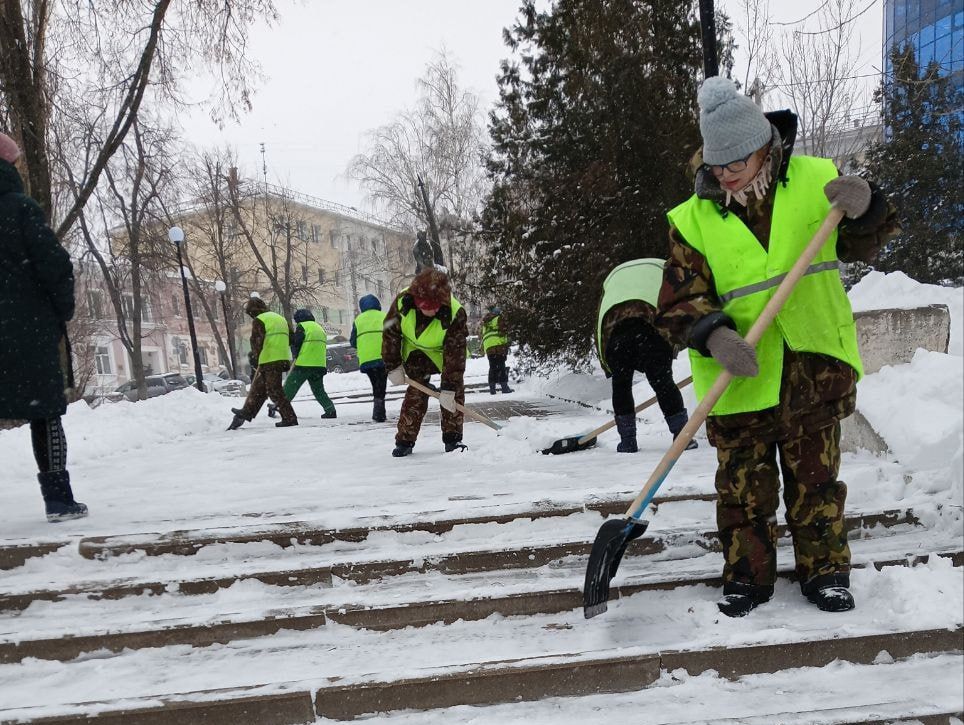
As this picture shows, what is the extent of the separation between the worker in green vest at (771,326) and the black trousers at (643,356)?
2.13 metres

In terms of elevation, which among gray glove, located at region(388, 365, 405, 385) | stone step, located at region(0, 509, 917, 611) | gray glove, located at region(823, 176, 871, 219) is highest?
gray glove, located at region(823, 176, 871, 219)

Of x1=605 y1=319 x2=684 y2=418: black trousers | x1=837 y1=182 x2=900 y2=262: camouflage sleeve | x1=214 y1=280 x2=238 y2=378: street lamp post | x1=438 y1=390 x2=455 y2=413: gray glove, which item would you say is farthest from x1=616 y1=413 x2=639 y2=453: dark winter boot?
x1=214 y1=280 x2=238 y2=378: street lamp post

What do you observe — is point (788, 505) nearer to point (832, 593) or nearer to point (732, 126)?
point (832, 593)

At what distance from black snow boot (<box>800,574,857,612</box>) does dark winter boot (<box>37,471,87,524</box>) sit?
144 inches

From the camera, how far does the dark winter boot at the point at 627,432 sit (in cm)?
493

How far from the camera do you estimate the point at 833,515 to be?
2.54 m

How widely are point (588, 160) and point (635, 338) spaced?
4.70 m

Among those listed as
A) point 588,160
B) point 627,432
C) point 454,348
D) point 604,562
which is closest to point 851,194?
point 604,562

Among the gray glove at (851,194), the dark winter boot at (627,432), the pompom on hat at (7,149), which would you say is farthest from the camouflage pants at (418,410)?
the gray glove at (851,194)

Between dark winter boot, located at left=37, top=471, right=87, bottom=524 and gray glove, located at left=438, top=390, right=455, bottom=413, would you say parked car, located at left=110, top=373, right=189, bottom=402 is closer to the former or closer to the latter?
gray glove, located at left=438, top=390, right=455, bottom=413

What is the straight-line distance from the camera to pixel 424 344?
561 centimetres

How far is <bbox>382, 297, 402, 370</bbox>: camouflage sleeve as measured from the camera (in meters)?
5.61

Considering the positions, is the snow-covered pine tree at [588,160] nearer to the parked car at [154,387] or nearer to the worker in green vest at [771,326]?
the worker in green vest at [771,326]

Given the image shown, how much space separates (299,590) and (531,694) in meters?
1.20
